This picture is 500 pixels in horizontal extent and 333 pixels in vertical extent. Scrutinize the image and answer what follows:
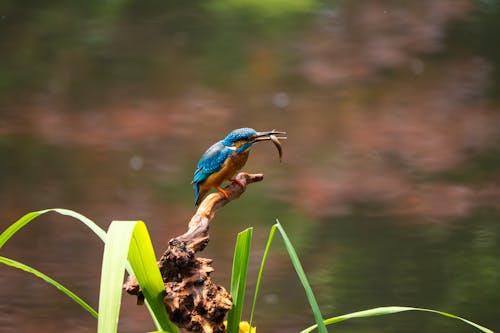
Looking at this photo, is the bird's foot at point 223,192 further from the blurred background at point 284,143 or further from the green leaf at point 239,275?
the blurred background at point 284,143

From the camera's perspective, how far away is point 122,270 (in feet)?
1.65

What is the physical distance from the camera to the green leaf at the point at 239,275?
645mm

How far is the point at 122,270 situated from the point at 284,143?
4.97 ft

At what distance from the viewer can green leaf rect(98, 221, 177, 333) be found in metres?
0.50

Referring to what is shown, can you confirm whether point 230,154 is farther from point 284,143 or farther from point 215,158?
point 284,143

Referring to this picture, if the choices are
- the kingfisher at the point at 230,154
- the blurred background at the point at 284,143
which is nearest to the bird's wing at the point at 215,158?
the kingfisher at the point at 230,154

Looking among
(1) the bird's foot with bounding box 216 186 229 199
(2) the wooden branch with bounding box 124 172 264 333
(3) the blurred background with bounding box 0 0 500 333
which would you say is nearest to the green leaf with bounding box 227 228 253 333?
(2) the wooden branch with bounding box 124 172 264 333

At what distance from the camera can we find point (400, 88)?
2107 mm

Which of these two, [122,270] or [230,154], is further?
[230,154]

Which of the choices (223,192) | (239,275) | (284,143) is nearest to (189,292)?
(239,275)

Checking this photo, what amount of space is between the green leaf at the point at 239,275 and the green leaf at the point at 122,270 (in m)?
0.07

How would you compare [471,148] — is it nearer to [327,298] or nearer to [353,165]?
[353,165]

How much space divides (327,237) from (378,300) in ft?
0.74

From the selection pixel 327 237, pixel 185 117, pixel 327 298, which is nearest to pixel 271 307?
pixel 327 298
